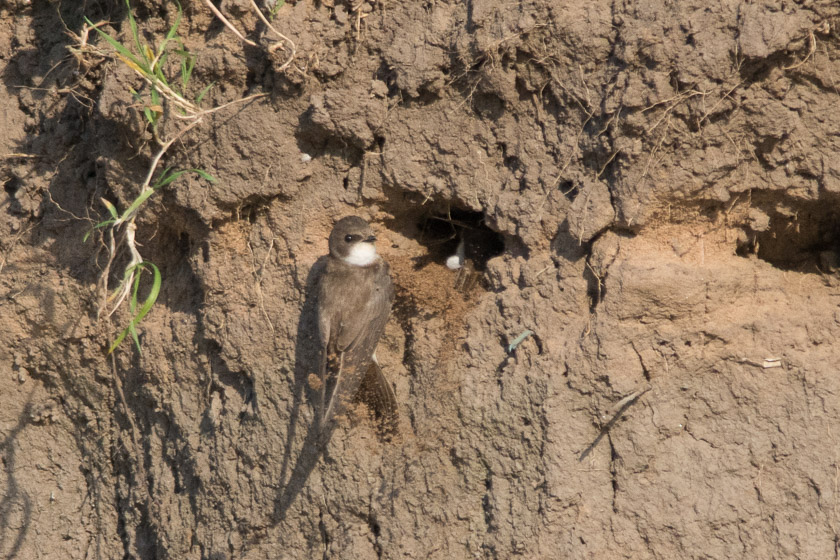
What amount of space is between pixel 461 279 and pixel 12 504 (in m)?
2.74

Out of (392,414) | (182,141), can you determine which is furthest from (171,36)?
(392,414)

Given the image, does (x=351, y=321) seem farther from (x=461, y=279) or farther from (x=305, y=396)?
(x=461, y=279)

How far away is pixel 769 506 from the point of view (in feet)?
10.9

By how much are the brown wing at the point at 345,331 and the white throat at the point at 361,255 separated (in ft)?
0.10

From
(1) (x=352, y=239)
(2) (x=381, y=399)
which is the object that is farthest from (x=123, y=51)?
(2) (x=381, y=399)

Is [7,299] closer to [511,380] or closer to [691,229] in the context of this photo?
[511,380]

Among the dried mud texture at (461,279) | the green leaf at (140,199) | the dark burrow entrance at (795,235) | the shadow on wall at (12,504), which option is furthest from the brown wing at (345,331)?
the shadow on wall at (12,504)

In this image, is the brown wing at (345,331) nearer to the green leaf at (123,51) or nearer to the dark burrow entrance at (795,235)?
the green leaf at (123,51)

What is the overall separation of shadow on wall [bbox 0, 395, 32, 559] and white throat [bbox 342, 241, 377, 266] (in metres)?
2.10

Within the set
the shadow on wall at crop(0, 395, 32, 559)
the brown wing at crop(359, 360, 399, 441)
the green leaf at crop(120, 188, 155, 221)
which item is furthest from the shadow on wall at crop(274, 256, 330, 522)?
the shadow on wall at crop(0, 395, 32, 559)

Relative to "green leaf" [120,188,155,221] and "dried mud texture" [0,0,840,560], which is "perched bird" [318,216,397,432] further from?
"green leaf" [120,188,155,221]

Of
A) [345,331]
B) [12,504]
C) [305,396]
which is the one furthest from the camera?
[12,504]

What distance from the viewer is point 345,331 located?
150 inches

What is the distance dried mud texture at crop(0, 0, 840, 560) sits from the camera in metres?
3.36
